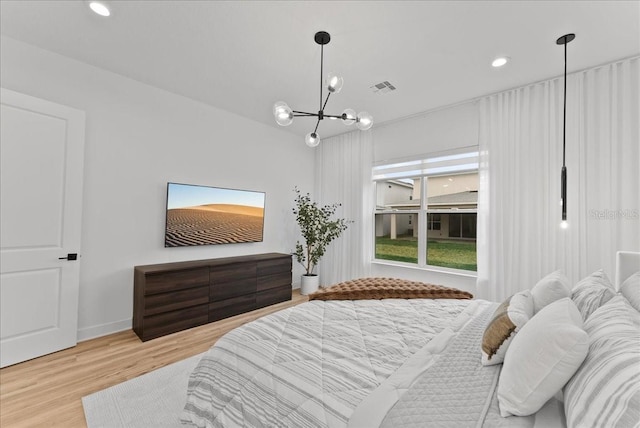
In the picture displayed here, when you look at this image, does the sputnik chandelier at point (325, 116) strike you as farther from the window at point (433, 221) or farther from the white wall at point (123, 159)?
the window at point (433, 221)

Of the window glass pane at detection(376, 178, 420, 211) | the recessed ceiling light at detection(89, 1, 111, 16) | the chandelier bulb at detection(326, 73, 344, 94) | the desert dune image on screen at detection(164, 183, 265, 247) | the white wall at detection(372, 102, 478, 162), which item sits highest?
the recessed ceiling light at detection(89, 1, 111, 16)

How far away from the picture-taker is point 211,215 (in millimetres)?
3738

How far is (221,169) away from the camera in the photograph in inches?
153

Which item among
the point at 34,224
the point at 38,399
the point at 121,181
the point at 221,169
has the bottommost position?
the point at 38,399

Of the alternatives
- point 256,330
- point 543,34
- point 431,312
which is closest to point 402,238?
point 431,312

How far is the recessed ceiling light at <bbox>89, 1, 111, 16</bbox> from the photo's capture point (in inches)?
77.5

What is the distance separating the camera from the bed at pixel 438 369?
840 mm

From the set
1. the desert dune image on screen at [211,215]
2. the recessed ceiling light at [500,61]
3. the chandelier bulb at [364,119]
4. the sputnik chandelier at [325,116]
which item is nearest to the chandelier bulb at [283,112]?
the sputnik chandelier at [325,116]

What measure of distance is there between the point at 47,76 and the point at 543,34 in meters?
4.48

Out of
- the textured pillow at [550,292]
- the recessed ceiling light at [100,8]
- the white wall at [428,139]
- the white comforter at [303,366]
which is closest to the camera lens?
the white comforter at [303,366]

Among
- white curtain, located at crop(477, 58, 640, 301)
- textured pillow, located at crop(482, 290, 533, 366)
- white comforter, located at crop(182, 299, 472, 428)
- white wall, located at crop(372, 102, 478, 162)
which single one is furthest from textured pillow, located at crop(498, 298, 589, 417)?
white wall, located at crop(372, 102, 478, 162)

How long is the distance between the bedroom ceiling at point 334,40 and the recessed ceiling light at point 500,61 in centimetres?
5

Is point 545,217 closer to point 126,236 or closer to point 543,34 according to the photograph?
point 543,34

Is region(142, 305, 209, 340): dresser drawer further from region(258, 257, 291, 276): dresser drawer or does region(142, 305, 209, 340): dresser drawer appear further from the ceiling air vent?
the ceiling air vent
